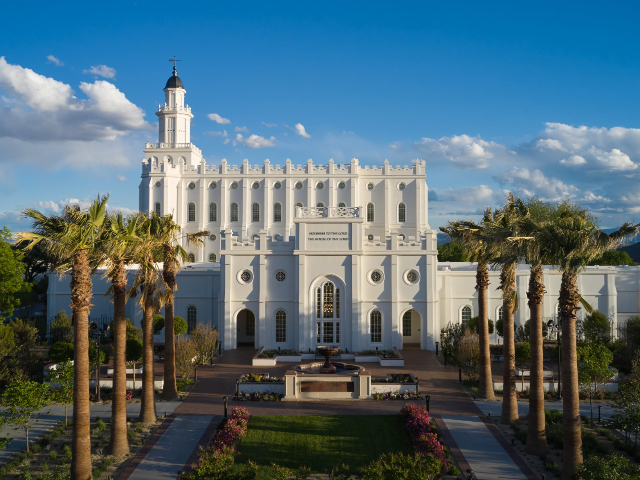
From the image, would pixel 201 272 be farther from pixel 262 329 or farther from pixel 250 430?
pixel 250 430

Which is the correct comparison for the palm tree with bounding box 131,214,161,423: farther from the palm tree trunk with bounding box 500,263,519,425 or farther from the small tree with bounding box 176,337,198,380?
the palm tree trunk with bounding box 500,263,519,425

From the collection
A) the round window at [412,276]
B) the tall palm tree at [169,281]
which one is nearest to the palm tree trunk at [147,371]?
the tall palm tree at [169,281]

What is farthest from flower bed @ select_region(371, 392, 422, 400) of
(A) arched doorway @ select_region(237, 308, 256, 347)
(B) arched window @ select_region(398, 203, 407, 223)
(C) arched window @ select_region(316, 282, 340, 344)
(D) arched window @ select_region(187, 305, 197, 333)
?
(B) arched window @ select_region(398, 203, 407, 223)

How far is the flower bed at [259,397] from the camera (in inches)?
846

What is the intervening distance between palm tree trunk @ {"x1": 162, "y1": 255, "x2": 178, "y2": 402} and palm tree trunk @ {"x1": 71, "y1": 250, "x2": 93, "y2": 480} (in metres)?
6.52

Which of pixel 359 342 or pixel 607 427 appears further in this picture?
pixel 359 342

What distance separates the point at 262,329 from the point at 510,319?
17235mm

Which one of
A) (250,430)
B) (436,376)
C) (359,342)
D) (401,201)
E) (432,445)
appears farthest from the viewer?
(401,201)

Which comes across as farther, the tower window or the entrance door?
the tower window

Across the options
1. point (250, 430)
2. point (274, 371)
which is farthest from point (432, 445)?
point (274, 371)

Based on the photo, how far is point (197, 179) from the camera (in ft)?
172

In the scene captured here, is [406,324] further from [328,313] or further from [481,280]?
[481,280]

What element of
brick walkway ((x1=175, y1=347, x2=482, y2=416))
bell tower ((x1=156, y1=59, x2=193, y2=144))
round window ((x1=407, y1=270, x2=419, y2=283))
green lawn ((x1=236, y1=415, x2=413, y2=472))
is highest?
bell tower ((x1=156, y1=59, x2=193, y2=144))

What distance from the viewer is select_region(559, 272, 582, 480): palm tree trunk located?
1344 cm
